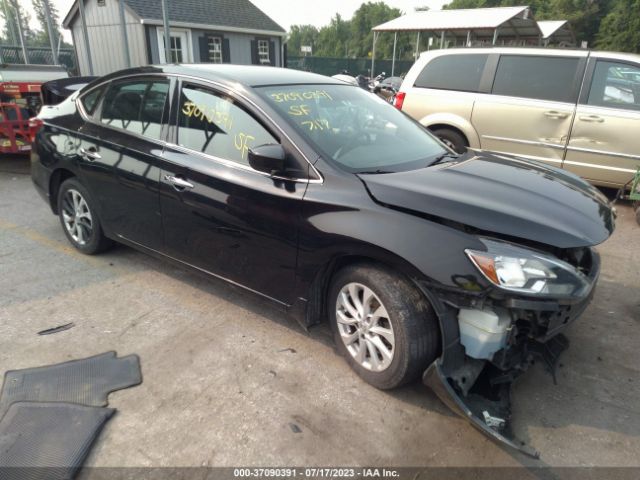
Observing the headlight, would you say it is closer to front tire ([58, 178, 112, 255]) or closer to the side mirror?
the side mirror

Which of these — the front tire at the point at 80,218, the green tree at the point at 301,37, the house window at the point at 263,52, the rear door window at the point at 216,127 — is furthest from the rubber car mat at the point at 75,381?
the green tree at the point at 301,37

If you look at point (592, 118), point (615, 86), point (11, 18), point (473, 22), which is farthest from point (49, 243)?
point (11, 18)

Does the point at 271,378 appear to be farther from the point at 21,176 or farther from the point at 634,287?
the point at 21,176

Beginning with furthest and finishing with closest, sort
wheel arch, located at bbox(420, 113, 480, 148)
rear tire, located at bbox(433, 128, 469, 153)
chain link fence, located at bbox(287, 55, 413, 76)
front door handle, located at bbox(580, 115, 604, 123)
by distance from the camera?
chain link fence, located at bbox(287, 55, 413, 76) < rear tire, located at bbox(433, 128, 469, 153) < wheel arch, located at bbox(420, 113, 480, 148) < front door handle, located at bbox(580, 115, 604, 123)

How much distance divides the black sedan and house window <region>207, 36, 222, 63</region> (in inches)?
799

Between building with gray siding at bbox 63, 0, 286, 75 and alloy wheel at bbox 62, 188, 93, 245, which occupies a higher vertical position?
building with gray siding at bbox 63, 0, 286, 75

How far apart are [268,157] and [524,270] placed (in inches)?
57.9

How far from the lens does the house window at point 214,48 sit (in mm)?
22266

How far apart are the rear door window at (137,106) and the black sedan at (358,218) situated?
0.05 feet

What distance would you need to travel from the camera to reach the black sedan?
2309mm

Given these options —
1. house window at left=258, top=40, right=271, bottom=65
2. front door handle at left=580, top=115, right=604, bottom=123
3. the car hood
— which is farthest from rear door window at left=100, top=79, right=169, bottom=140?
house window at left=258, top=40, right=271, bottom=65

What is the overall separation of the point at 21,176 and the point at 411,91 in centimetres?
627

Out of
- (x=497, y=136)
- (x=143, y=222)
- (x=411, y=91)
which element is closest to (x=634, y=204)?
(x=497, y=136)

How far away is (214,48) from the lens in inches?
885
